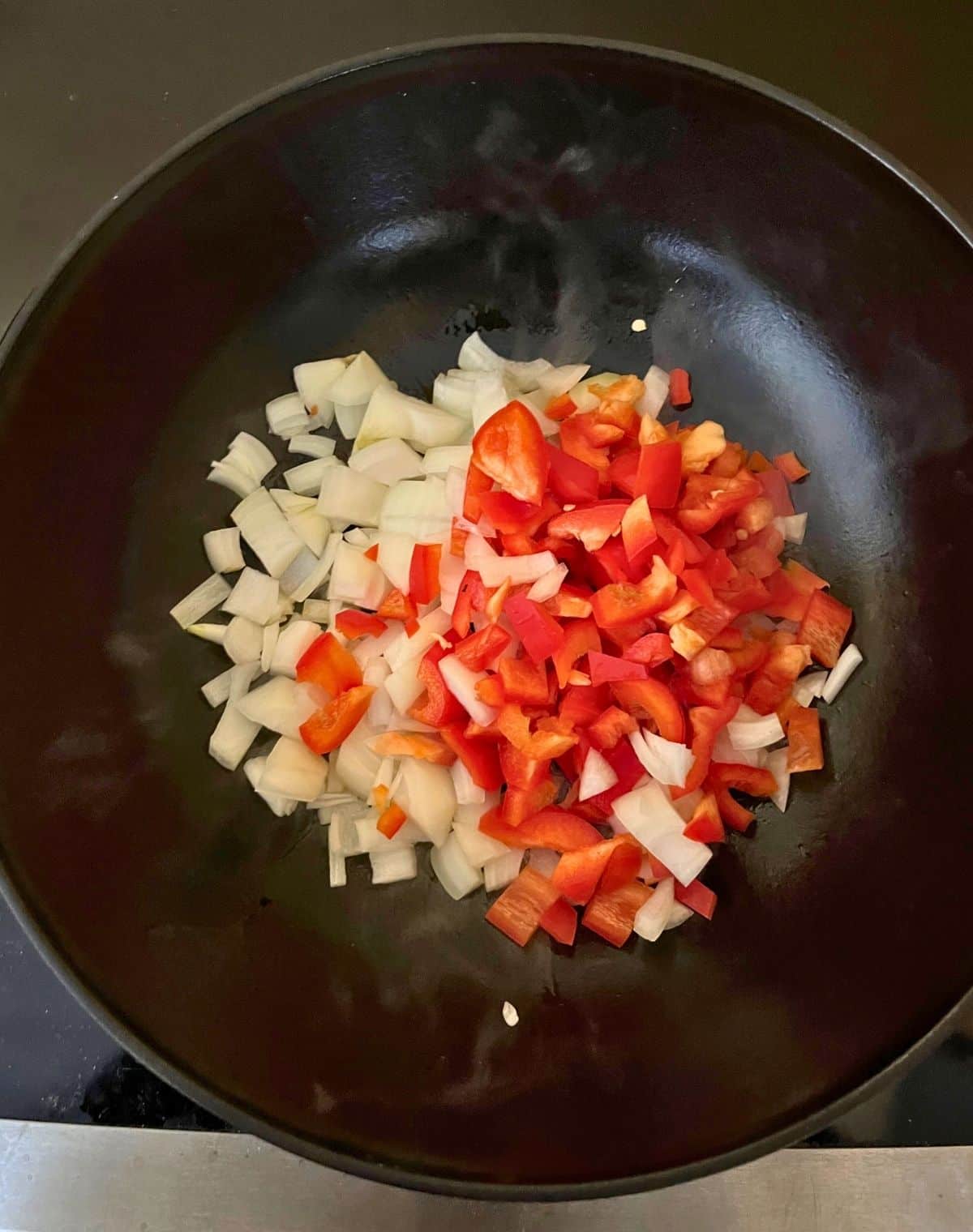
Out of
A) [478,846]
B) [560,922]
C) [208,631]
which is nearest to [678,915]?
[560,922]

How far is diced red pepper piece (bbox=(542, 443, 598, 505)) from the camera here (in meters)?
1.13

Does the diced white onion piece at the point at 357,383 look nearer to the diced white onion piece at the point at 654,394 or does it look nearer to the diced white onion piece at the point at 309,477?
the diced white onion piece at the point at 309,477

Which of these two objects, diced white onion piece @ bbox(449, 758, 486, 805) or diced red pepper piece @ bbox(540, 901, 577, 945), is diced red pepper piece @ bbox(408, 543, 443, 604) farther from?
diced red pepper piece @ bbox(540, 901, 577, 945)

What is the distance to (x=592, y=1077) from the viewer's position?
979 mm

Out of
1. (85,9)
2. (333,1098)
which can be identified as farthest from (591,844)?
(85,9)

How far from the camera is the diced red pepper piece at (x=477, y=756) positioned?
111 centimetres

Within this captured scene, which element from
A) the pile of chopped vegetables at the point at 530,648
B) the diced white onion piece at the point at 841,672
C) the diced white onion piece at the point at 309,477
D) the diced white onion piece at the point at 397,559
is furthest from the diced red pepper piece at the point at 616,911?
the diced white onion piece at the point at 309,477

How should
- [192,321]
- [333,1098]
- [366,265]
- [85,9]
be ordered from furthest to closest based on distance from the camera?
[85,9] → [366,265] → [192,321] → [333,1098]

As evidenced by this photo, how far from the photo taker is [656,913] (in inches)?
41.8

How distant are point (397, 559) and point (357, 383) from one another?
27cm

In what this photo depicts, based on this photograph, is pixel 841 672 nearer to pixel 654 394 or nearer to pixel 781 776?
pixel 781 776

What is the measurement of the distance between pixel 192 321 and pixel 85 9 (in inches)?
31.3

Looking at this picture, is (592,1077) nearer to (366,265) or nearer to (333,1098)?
(333,1098)

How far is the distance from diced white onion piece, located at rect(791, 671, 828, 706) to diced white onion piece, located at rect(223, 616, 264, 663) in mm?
695
